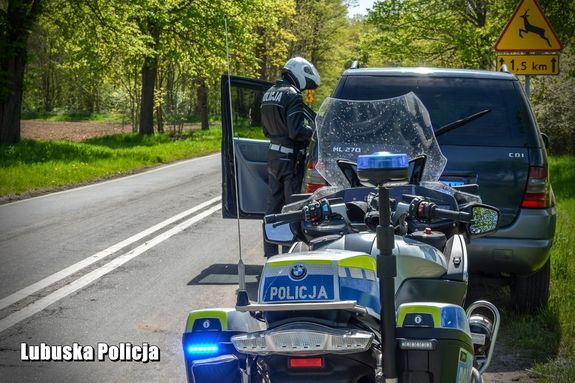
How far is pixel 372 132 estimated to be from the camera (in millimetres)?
5008

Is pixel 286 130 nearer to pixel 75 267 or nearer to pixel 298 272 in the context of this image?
pixel 75 267

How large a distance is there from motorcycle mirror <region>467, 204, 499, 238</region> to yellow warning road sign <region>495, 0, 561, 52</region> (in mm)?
7865

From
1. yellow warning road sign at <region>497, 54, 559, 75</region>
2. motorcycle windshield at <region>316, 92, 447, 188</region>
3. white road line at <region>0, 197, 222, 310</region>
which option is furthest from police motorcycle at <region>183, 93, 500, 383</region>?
yellow warning road sign at <region>497, 54, 559, 75</region>

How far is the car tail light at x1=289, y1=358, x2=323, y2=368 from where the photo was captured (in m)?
3.00

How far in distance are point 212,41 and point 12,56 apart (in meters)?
11.5

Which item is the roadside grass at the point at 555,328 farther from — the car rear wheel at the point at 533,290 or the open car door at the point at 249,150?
the open car door at the point at 249,150

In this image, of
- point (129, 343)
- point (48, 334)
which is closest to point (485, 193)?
point (129, 343)

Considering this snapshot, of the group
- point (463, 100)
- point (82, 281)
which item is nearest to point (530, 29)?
point (463, 100)

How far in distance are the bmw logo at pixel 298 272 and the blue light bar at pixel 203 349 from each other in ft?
1.32

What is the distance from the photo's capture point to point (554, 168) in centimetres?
2023

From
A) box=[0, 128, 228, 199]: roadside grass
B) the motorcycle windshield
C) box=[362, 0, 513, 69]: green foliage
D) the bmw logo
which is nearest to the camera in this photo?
the bmw logo

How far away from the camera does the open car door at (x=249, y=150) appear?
360 inches

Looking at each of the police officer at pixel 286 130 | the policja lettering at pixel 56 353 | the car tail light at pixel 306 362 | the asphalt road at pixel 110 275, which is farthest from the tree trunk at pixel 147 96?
the car tail light at pixel 306 362

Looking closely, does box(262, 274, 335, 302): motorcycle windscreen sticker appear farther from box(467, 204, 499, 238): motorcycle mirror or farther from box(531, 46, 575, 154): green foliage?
box(531, 46, 575, 154): green foliage
